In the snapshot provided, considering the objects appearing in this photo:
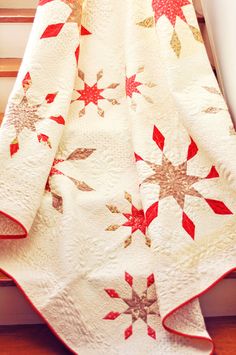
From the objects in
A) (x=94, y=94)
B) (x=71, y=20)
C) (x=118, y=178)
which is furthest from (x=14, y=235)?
(x=71, y=20)

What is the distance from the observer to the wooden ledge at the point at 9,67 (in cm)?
163

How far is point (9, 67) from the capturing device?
1.66m

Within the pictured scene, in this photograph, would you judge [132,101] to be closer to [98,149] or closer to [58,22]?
[98,149]

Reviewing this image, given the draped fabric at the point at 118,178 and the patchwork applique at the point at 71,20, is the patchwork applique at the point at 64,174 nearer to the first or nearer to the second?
the draped fabric at the point at 118,178

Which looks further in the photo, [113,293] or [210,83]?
[210,83]

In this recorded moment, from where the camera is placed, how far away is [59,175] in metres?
1.27

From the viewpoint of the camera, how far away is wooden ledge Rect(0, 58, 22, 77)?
163cm

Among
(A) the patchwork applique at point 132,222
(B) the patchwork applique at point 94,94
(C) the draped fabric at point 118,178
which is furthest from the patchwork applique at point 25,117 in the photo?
(A) the patchwork applique at point 132,222

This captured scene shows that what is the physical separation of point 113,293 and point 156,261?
5.1 inches

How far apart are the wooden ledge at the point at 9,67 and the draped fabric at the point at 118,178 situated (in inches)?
9.4

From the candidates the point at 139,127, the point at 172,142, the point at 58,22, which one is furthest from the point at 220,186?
the point at 58,22

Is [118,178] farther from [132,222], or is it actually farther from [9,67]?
[9,67]

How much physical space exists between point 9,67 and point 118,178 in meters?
0.66

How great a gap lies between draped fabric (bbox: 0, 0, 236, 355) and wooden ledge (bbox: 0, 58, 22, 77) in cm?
24
